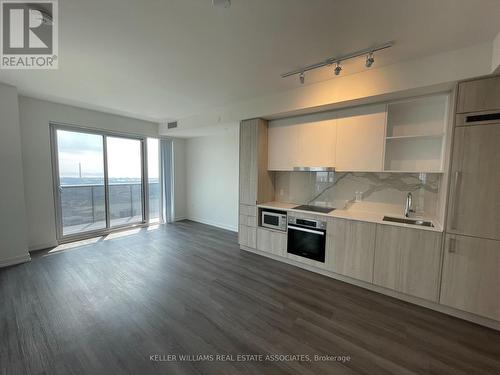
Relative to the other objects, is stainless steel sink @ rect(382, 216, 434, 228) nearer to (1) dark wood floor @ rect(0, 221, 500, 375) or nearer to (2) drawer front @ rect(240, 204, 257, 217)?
(1) dark wood floor @ rect(0, 221, 500, 375)

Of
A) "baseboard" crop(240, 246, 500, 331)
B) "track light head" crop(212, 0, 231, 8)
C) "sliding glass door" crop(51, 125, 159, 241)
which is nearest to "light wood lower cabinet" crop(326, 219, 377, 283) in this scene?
"baseboard" crop(240, 246, 500, 331)

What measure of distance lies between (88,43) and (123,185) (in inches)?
150

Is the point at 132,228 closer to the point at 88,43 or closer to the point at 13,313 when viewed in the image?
the point at 13,313

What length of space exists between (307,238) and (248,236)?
4.02ft

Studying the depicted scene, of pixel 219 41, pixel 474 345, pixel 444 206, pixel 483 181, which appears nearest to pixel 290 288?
pixel 474 345

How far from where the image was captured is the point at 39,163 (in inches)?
151

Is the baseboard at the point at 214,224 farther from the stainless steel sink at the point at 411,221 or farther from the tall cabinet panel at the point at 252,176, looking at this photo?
the stainless steel sink at the point at 411,221

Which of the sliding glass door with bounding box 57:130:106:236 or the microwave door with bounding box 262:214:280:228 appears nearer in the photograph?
the microwave door with bounding box 262:214:280:228

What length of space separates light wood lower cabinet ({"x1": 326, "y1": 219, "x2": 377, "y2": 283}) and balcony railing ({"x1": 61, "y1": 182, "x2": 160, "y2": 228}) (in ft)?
16.3

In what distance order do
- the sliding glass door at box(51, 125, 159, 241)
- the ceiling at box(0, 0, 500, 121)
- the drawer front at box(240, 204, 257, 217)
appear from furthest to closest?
the sliding glass door at box(51, 125, 159, 241)
the drawer front at box(240, 204, 257, 217)
the ceiling at box(0, 0, 500, 121)

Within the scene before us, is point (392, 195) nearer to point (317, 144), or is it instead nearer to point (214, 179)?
point (317, 144)

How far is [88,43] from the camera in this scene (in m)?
2.10

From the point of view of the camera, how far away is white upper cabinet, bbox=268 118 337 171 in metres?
3.26

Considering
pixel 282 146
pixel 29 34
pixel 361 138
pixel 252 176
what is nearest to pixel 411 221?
pixel 361 138
